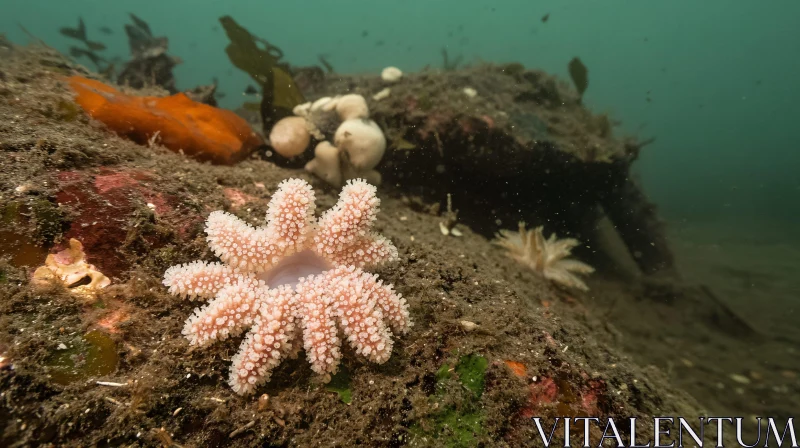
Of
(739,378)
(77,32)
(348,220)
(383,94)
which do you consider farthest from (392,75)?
(77,32)

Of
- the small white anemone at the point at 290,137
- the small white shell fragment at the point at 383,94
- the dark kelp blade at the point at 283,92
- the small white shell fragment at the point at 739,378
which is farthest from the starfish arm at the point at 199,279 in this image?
the small white shell fragment at the point at 739,378

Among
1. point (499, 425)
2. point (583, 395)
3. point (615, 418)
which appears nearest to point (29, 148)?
point (499, 425)

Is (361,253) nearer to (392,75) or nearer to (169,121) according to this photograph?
(169,121)

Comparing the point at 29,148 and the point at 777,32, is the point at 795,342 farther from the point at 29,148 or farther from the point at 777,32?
the point at 777,32

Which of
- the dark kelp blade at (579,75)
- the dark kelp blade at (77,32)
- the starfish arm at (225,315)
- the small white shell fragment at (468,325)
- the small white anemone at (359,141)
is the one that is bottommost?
the starfish arm at (225,315)

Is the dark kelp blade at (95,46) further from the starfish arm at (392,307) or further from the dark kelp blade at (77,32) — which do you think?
the starfish arm at (392,307)

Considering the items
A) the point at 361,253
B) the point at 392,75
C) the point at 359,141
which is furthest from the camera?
the point at 392,75
